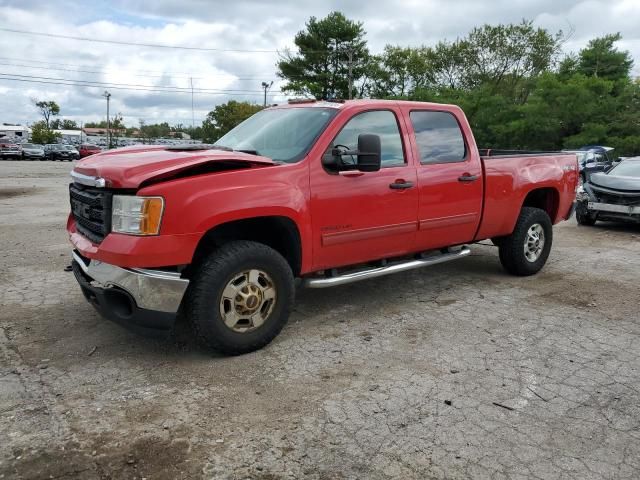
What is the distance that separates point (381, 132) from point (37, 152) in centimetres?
4474

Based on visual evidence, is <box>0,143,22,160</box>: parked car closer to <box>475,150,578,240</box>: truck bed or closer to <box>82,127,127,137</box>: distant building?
<box>475,150,578,240</box>: truck bed

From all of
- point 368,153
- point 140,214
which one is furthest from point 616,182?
point 140,214

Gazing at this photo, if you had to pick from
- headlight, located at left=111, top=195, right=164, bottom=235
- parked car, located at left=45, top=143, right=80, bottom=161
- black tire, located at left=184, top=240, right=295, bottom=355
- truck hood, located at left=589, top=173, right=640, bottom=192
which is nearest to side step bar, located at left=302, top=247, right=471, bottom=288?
black tire, located at left=184, top=240, right=295, bottom=355

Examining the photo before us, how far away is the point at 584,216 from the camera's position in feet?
35.8

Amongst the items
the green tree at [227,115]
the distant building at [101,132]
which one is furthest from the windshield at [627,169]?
the distant building at [101,132]

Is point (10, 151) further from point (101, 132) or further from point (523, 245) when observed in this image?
point (101, 132)

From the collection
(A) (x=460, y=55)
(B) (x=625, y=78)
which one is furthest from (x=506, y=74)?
(B) (x=625, y=78)

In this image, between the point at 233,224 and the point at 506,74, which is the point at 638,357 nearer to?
the point at 233,224

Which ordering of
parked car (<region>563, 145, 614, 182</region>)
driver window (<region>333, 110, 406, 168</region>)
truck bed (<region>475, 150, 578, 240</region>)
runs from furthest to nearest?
→ parked car (<region>563, 145, 614, 182</region>) < truck bed (<region>475, 150, 578, 240</region>) < driver window (<region>333, 110, 406, 168</region>)

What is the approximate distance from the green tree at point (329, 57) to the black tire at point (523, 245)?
1750 inches

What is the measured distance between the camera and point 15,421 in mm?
3072

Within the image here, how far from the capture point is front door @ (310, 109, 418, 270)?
4320mm

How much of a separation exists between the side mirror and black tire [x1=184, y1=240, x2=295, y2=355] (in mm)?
994

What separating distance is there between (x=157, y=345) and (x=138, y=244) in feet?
3.50
